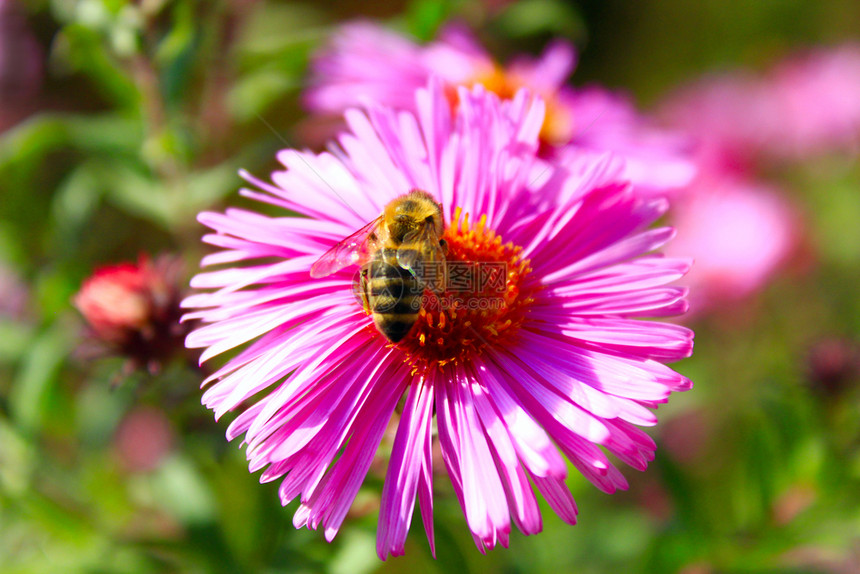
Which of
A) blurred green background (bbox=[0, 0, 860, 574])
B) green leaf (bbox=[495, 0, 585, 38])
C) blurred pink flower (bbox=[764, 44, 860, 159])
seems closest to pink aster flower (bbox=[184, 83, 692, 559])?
blurred green background (bbox=[0, 0, 860, 574])

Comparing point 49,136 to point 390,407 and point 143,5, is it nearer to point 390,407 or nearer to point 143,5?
point 143,5

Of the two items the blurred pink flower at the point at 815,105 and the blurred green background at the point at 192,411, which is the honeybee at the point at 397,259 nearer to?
the blurred green background at the point at 192,411

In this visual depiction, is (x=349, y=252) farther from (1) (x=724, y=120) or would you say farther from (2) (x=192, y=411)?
(1) (x=724, y=120)

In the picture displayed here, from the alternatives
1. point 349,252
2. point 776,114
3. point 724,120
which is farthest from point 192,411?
point 776,114

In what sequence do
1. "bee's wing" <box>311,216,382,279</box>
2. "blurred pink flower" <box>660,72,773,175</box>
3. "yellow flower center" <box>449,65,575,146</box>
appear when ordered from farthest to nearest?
"blurred pink flower" <box>660,72,773,175</box>
"yellow flower center" <box>449,65,575,146</box>
"bee's wing" <box>311,216,382,279</box>

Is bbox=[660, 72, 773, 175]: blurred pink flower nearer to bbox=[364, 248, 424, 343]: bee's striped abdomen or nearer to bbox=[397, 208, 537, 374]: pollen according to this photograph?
bbox=[397, 208, 537, 374]: pollen

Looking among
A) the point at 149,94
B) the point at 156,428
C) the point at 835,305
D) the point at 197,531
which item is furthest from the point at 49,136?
the point at 835,305
